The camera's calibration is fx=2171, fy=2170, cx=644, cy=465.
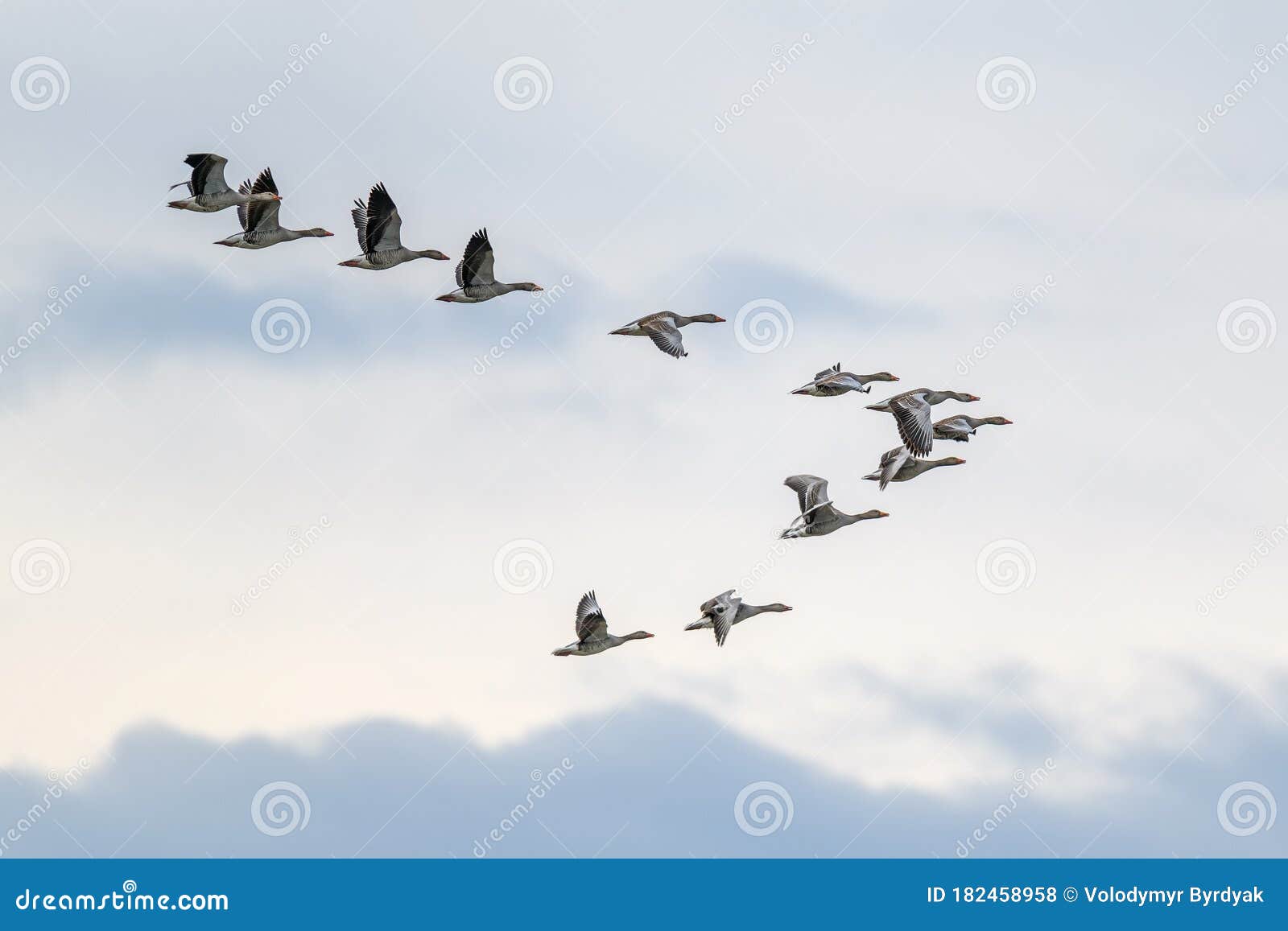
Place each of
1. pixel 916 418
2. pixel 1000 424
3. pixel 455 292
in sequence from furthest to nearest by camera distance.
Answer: pixel 1000 424, pixel 455 292, pixel 916 418

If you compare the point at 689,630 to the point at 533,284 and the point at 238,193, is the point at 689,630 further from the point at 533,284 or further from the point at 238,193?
the point at 238,193

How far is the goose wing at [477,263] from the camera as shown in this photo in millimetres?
72062

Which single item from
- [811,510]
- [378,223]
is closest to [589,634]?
[811,510]

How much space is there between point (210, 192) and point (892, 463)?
2396 cm

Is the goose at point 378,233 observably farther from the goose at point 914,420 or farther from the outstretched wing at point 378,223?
the goose at point 914,420

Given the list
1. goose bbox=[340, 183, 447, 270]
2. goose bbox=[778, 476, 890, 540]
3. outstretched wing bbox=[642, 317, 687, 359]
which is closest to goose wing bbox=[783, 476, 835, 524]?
goose bbox=[778, 476, 890, 540]

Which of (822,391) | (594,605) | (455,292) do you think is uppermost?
(822,391)

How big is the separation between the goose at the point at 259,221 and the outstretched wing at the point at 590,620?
51.6 ft

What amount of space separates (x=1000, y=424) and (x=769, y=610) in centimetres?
1201

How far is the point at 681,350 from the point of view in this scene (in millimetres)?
69688

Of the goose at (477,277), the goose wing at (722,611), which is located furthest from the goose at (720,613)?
the goose at (477,277)

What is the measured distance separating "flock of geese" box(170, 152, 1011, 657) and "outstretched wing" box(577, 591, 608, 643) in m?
0.03

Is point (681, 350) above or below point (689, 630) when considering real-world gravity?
above

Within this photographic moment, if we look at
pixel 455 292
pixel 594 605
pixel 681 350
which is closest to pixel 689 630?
pixel 594 605
